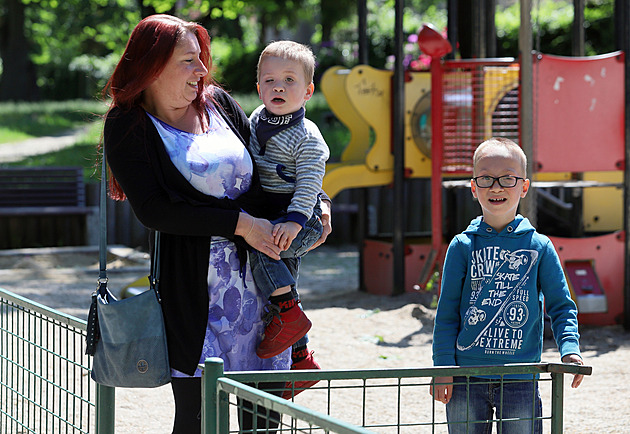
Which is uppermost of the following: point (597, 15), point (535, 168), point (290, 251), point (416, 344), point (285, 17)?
point (285, 17)

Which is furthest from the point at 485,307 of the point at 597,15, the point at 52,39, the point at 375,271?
the point at 52,39

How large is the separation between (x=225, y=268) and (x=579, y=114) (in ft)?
16.2

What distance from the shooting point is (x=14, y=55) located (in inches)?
1068

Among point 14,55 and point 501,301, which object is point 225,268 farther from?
point 14,55

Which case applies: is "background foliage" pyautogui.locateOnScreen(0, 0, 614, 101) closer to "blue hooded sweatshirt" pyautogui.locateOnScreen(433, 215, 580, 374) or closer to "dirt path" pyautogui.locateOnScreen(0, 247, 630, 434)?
"dirt path" pyautogui.locateOnScreen(0, 247, 630, 434)

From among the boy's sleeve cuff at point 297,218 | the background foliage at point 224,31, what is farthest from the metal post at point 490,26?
the boy's sleeve cuff at point 297,218

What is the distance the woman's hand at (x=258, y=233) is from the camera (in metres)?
2.46

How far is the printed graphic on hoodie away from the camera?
2570 millimetres

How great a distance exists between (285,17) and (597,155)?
63.8ft

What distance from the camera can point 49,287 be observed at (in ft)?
28.2

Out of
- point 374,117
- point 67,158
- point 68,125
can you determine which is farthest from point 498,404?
point 68,125

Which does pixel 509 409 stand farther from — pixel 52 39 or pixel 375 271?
pixel 52 39

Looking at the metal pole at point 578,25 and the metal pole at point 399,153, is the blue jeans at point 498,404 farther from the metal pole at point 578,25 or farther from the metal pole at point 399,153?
the metal pole at point 578,25

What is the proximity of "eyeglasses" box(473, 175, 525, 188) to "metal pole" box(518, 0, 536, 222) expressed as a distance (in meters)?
4.00
